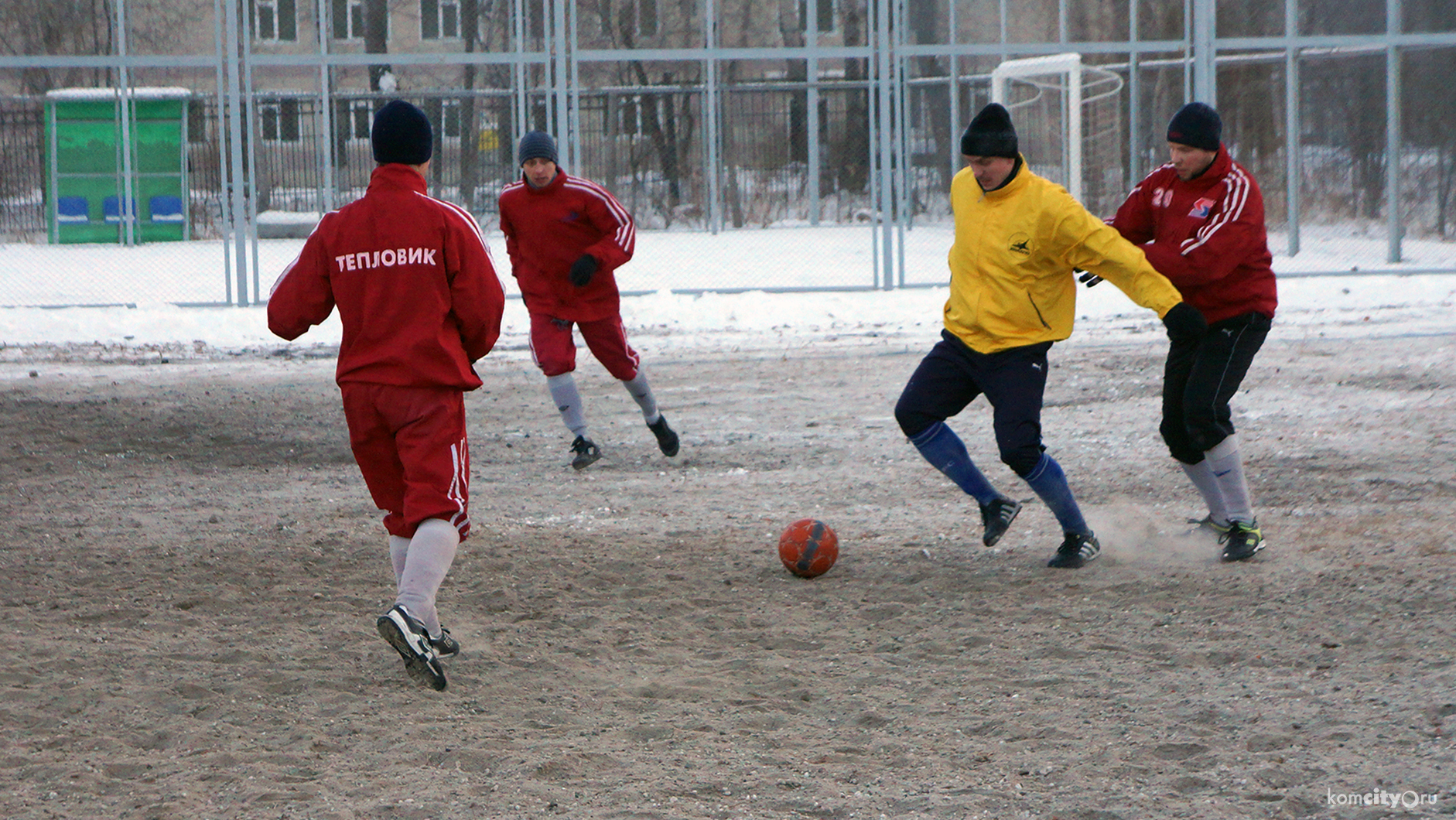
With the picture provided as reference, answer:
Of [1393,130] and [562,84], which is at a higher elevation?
[562,84]

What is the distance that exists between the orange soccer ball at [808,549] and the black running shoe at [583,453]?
8.20ft

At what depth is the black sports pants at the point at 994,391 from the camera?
5.45 meters

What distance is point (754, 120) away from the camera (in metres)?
22.5

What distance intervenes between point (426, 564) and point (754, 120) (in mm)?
18981

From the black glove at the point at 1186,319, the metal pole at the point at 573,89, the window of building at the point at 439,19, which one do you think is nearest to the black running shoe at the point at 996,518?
the black glove at the point at 1186,319

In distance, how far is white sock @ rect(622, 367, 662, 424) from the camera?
8125mm

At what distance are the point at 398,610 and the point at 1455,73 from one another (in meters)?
17.3

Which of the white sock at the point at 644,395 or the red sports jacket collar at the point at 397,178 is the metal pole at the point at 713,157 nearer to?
the white sock at the point at 644,395

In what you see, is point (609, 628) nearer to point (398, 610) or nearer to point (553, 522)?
point (398, 610)

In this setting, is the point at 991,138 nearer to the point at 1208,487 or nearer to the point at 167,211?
the point at 1208,487

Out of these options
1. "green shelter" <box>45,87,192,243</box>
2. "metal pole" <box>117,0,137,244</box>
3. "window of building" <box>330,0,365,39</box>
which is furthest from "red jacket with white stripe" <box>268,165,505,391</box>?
"green shelter" <box>45,87,192,243</box>

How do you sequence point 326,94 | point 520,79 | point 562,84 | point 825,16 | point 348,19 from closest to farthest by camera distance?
1. point 562,84
2. point 520,79
3. point 326,94
4. point 348,19
5. point 825,16

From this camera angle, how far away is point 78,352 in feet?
41.5

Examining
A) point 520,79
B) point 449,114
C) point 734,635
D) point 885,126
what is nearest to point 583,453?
point 734,635
